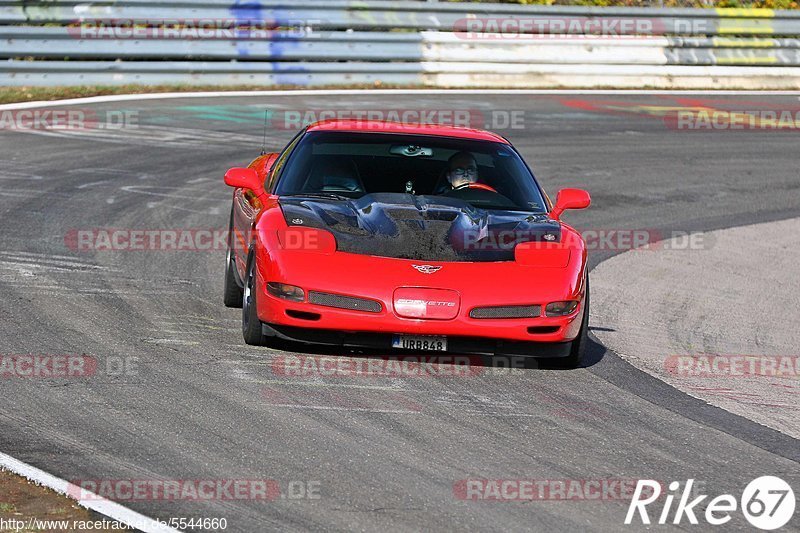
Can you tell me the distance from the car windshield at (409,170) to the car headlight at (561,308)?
118 centimetres

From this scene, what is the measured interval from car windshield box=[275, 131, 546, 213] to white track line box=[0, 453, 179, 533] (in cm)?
339

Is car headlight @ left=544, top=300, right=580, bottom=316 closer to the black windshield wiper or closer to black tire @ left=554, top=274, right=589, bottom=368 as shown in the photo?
black tire @ left=554, top=274, right=589, bottom=368

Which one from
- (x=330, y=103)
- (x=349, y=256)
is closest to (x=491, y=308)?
(x=349, y=256)

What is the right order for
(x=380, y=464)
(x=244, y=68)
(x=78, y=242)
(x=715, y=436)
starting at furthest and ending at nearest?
(x=244, y=68)
(x=78, y=242)
(x=715, y=436)
(x=380, y=464)

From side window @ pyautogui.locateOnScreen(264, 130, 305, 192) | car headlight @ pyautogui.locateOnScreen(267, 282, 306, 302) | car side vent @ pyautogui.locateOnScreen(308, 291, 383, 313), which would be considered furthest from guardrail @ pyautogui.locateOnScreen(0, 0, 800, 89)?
car side vent @ pyautogui.locateOnScreen(308, 291, 383, 313)

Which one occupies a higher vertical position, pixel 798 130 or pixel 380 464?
pixel 380 464

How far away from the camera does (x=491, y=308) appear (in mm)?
7312

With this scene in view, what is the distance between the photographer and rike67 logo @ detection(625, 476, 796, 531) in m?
5.18

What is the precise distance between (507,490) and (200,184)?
367 inches

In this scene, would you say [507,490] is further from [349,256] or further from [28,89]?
[28,89]

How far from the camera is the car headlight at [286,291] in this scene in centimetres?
727

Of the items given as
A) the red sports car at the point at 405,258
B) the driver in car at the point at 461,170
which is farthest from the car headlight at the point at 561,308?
the driver in car at the point at 461,170

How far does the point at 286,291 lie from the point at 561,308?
147 centimetres

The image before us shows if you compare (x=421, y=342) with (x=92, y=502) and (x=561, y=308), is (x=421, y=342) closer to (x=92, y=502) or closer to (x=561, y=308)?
(x=561, y=308)
